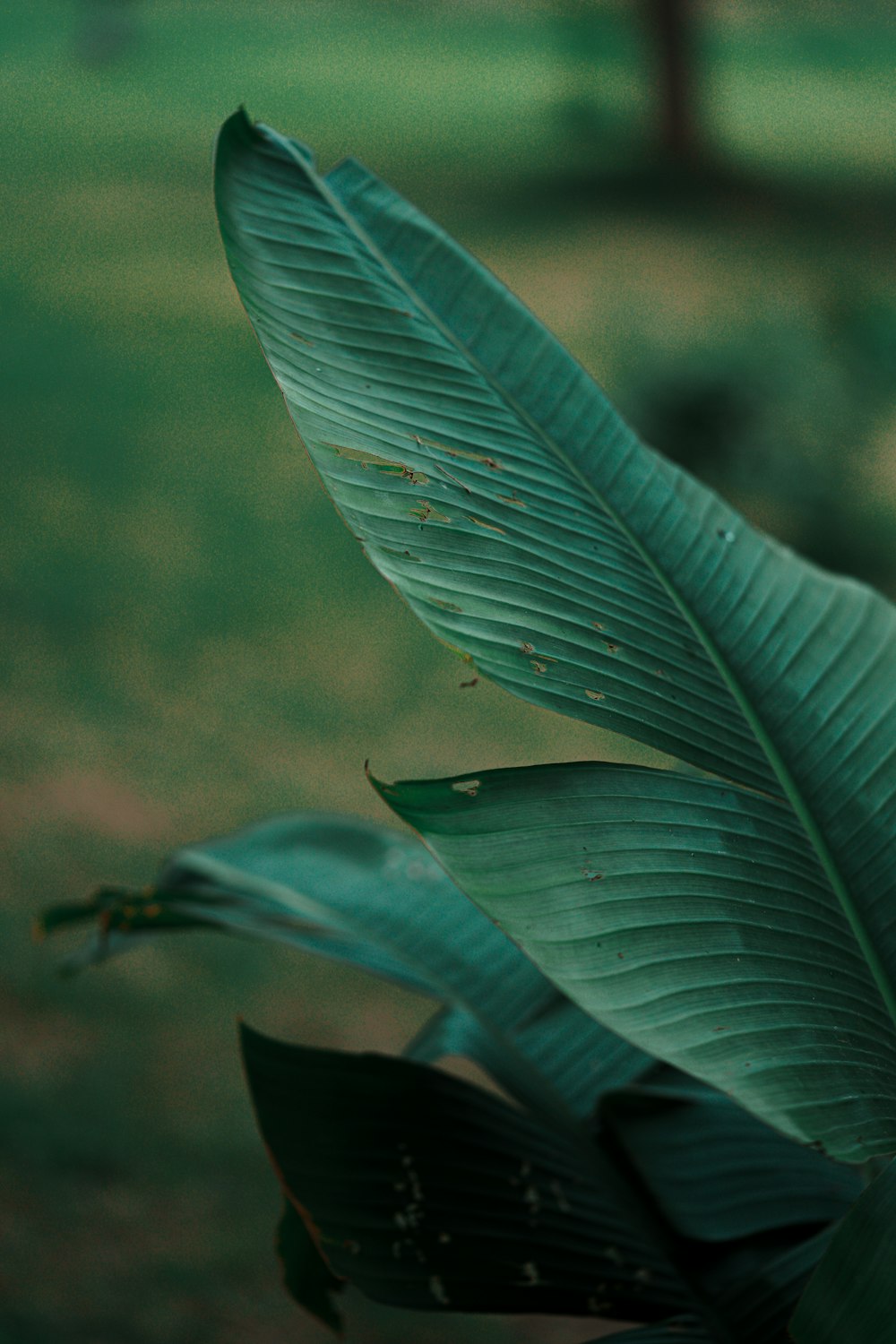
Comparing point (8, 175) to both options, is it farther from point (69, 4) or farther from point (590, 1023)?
point (590, 1023)

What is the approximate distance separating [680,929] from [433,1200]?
0.67 feet

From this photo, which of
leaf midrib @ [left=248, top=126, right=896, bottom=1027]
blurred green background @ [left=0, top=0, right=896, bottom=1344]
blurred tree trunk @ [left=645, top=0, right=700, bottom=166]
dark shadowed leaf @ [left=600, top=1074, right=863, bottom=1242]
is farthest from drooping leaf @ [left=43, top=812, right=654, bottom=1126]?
blurred tree trunk @ [left=645, top=0, right=700, bottom=166]

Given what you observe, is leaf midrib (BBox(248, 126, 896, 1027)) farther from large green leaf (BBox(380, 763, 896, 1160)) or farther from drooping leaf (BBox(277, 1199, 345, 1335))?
drooping leaf (BBox(277, 1199, 345, 1335))

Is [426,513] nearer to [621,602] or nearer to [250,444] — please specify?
[621,602]

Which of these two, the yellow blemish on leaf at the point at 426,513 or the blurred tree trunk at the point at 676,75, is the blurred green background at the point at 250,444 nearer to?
the blurred tree trunk at the point at 676,75

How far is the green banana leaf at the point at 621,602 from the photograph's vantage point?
14.8 inches

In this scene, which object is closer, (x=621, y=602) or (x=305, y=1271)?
→ (x=621, y=602)

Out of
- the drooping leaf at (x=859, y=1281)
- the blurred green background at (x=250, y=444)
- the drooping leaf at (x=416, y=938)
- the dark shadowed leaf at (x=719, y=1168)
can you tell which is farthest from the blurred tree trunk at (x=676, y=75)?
the drooping leaf at (x=859, y=1281)

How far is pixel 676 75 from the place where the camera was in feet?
16.4

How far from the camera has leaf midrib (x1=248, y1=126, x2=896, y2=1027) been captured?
427mm

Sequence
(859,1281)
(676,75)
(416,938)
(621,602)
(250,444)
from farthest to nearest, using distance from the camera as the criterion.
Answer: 1. (676,75)
2. (250,444)
3. (416,938)
4. (621,602)
5. (859,1281)

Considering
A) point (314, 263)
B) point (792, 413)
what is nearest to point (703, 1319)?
point (314, 263)

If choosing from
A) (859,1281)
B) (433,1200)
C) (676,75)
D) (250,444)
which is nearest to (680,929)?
(859,1281)

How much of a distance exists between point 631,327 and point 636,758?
122cm
